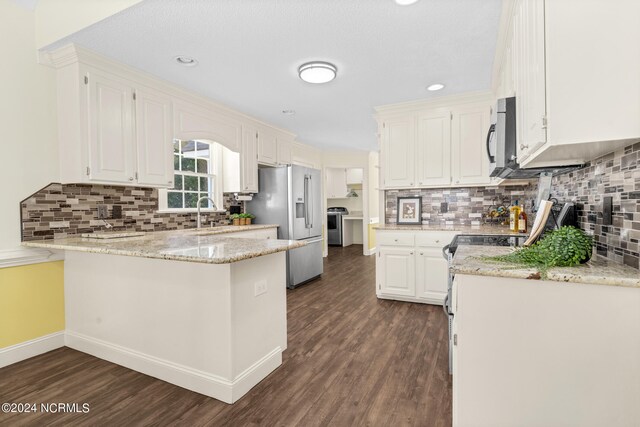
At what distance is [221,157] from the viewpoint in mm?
4566

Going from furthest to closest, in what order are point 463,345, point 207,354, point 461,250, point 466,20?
point 466,20 → point 207,354 → point 461,250 → point 463,345

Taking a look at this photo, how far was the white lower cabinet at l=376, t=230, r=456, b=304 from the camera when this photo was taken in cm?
359

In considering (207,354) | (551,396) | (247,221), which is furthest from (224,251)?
(247,221)

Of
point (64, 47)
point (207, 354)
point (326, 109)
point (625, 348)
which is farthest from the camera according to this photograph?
point (326, 109)

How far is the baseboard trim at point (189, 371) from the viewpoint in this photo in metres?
1.93

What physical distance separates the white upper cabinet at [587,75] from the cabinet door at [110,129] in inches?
124

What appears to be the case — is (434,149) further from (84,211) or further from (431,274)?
(84,211)

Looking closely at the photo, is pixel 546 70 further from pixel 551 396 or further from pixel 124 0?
pixel 124 0

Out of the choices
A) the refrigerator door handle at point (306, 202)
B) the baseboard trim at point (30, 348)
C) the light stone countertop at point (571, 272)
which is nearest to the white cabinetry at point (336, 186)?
the refrigerator door handle at point (306, 202)

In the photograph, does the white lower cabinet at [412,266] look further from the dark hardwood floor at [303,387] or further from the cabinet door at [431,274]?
the dark hardwood floor at [303,387]

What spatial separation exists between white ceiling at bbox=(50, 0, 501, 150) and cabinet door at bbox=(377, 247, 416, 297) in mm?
1842

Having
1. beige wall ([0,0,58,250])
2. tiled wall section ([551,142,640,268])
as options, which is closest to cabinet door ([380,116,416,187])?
tiled wall section ([551,142,640,268])

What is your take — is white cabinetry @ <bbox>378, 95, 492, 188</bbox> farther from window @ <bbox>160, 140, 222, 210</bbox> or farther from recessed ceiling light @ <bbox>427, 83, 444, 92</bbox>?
window @ <bbox>160, 140, 222, 210</bbox>

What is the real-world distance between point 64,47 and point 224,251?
90.2 inches
